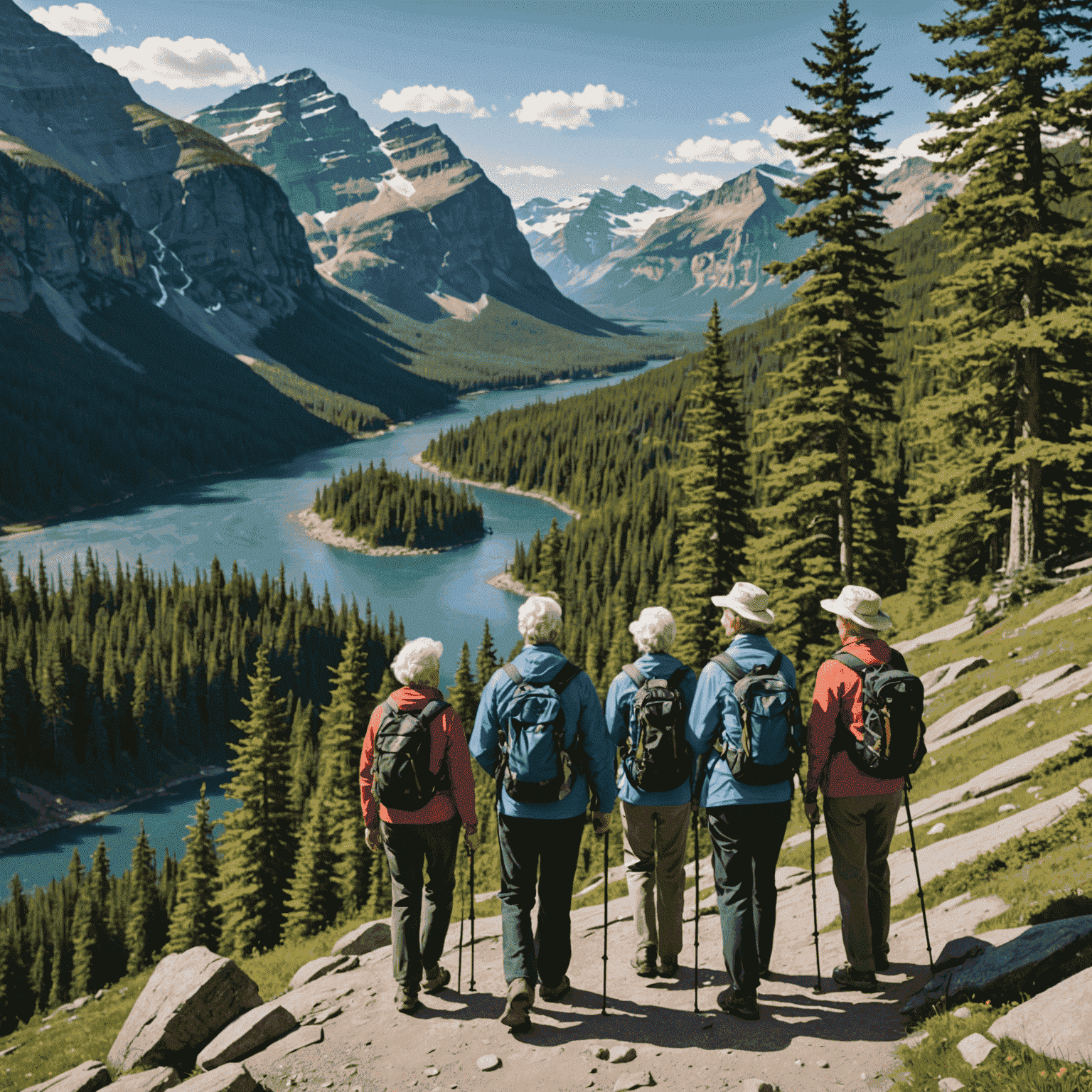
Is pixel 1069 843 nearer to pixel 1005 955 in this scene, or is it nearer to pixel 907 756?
pixel 1005 955

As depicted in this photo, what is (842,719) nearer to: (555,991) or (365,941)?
(555,991)

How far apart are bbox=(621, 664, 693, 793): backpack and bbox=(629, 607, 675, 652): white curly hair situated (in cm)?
26

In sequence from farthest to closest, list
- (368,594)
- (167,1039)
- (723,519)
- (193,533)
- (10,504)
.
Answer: (10,504), (193,533), (368,594), (723,519), (167,1039)

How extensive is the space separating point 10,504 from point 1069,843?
674 feet

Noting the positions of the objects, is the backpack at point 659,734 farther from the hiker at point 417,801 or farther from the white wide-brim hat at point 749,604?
the hiker at point 417,801

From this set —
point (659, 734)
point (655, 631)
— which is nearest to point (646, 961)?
point (659, 734)

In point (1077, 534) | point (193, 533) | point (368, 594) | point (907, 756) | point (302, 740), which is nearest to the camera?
point (907, 756)

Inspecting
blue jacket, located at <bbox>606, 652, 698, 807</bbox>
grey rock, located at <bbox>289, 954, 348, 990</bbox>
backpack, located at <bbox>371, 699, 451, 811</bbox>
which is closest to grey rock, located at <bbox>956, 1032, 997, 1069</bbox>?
blue jacket, located at <bbox>606, 652, 698, 807</bbox>

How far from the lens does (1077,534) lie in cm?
2623

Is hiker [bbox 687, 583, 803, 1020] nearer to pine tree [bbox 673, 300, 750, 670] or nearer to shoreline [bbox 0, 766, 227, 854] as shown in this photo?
pine tree [bbox 673, 300, 750, 670]

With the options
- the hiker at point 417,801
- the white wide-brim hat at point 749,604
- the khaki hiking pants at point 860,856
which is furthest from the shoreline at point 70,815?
the white wide-brim hat at point 749,604

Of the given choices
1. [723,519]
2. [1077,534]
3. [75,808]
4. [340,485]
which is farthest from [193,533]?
[1077,534]

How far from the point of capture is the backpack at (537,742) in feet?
25.3

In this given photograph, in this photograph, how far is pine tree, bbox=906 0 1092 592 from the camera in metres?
20.0
